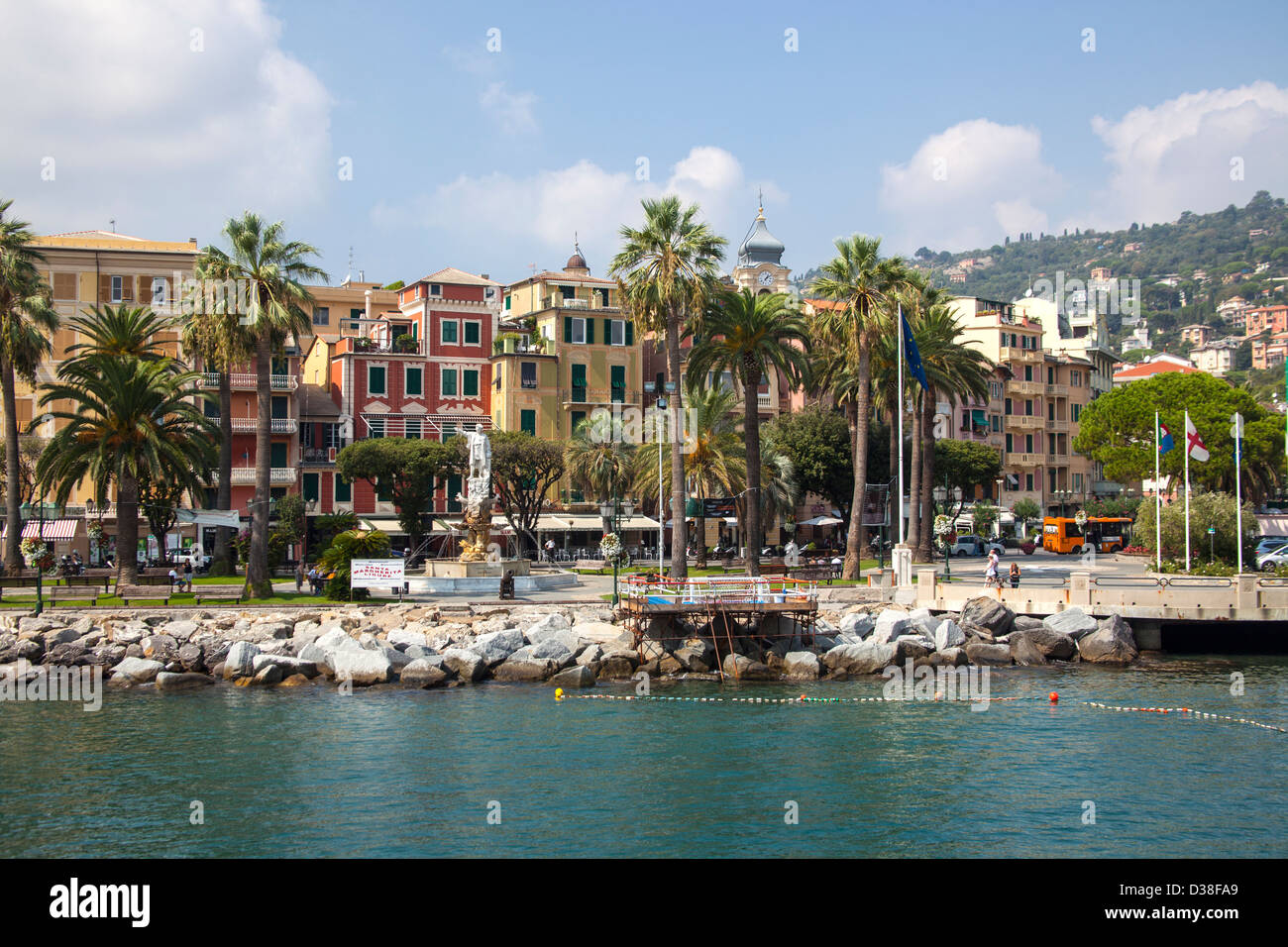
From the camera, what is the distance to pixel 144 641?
1447 inches

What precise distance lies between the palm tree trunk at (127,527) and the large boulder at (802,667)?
24.5m

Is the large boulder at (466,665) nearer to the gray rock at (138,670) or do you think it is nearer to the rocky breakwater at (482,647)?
the rocky breakwater at (482,647)

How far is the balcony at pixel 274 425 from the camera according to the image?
6875 centimetres

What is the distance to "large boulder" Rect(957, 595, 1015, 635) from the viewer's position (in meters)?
40.9

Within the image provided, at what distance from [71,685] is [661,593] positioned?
56.6ft

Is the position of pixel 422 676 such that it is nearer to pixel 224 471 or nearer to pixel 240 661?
pixel 240 661

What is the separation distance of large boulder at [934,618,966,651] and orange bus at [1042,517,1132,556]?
42.9 metres

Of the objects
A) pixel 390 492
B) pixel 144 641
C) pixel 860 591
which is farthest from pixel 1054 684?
pixel 390 492

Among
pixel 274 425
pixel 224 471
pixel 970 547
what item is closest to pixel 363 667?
pixel 224 471

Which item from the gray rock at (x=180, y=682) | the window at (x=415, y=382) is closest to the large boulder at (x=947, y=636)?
the gray rock at (x=180, y=682)

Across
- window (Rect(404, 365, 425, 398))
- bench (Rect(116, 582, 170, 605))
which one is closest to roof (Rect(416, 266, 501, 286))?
window (Rect(404, 365, 425, 398))

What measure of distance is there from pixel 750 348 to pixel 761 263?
46.1 m

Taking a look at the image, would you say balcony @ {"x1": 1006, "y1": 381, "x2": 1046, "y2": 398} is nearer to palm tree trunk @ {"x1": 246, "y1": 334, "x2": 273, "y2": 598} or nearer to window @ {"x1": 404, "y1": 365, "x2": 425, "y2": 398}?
window @ {"x1": 404, "y1": 365, "x2": 425, "y2": 398}
